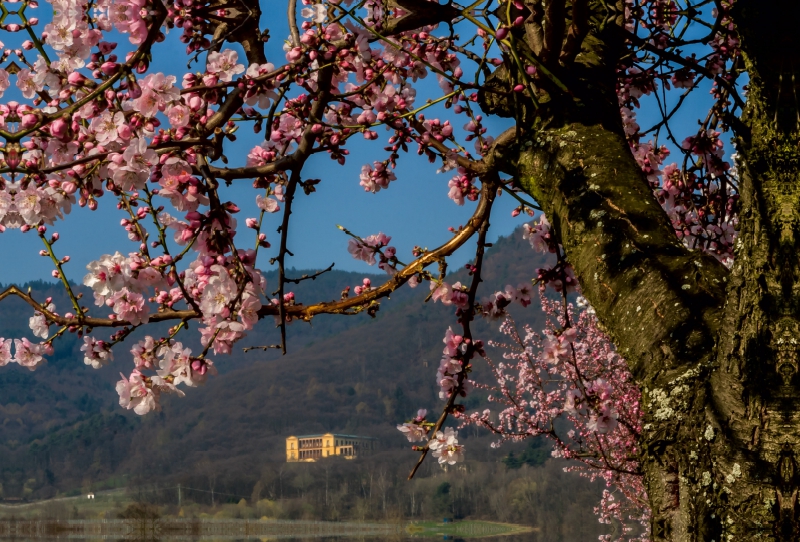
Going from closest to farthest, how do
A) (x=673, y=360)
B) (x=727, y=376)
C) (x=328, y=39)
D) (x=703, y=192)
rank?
1. (x=727, y=376)
2. (x=673, y=360)
3. (x=328, y=39)
4. (x=703, y=192)

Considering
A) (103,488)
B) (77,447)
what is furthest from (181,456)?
(77,447)

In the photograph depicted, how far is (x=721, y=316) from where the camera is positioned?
1.90m

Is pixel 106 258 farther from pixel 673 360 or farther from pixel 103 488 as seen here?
pixel 103 488

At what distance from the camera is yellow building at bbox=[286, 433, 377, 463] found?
9912 cm

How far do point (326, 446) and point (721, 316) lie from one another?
335ft

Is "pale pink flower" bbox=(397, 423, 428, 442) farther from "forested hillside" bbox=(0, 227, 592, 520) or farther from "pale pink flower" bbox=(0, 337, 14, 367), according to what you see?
"forested hillside" bbox=(0, 227, 592, 520)

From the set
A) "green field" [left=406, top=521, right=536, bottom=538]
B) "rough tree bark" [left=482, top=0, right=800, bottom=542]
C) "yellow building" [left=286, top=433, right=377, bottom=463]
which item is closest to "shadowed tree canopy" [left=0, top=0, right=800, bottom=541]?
"rough tree bark" [left=482, top=0, right=800, bottom=542]

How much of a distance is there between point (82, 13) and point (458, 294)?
1.93 m

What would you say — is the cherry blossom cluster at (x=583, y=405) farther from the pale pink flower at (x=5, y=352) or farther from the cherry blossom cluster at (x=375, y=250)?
the pale pink flower at (x=5, y=352)

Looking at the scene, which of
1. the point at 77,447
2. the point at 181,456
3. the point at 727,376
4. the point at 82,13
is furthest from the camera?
the point at 77,447

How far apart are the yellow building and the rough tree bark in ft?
324

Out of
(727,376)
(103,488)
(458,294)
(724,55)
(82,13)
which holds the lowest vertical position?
(103,488)

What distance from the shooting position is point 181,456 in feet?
321

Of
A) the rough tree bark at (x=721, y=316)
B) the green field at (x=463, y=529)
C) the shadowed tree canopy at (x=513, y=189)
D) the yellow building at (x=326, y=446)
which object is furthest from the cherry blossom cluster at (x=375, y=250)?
the yellow building at (x=326, y=446)
